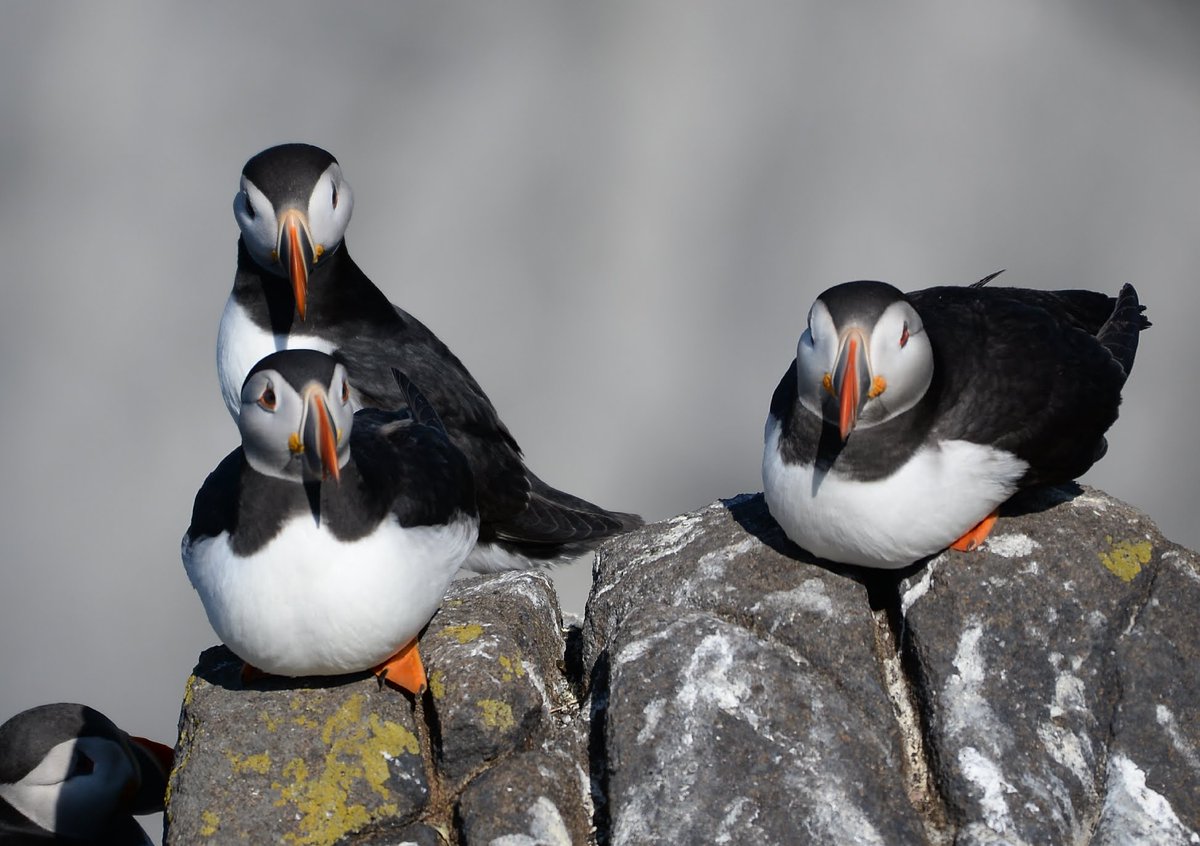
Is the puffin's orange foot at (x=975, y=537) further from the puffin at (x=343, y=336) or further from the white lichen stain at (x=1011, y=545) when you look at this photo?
the puffin at (x=343, y=336)

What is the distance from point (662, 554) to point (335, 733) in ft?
4.48

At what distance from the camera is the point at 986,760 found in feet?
13.8

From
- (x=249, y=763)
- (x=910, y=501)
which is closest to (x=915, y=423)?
(x=910, y=501)

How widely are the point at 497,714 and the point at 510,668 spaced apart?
21 cm

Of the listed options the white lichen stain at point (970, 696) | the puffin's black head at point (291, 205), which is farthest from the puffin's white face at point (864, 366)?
the puffin's black head at point (291, 205)

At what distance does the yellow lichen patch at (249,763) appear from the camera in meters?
4.37

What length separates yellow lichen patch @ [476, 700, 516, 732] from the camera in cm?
446

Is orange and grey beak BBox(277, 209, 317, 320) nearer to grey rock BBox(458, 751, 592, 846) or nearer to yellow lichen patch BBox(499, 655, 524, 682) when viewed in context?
yellow lichen patch BBox(499, 655, 524, 682)

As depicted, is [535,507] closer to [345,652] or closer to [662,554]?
[662,554]

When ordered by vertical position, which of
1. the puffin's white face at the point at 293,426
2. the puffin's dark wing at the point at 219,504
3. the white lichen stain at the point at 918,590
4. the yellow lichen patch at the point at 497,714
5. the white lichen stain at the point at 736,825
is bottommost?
the white lichen stain at the point at 736,825

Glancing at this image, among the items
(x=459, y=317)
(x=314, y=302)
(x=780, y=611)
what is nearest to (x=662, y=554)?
(x=780, y=611)

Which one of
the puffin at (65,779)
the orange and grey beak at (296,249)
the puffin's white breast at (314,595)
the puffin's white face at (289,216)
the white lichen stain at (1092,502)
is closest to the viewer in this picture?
the puffin's white breast at (314,595)

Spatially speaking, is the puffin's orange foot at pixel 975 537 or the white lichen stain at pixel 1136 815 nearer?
the white lichen stain at pixel 1136 815

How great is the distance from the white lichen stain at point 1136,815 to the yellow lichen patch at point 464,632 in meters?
1.97
